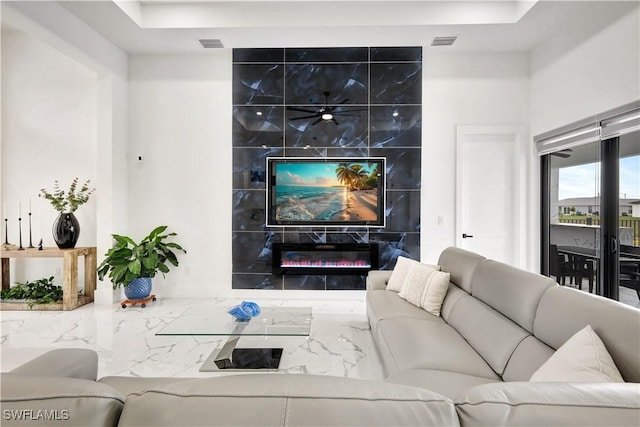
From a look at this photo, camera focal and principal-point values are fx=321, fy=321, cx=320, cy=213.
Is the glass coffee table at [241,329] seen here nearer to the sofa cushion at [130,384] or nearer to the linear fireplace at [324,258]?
the sofa cushion at [130,384]

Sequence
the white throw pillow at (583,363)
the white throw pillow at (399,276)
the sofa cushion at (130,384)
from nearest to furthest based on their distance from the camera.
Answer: the white throw pillow at (583,363)
the sofa cushion at (130,384)
the white throw pillow at (399,276)

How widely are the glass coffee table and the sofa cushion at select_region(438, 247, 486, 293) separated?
4.04ft

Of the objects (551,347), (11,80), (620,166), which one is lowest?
(551,347)

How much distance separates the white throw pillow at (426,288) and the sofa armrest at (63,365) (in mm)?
2167

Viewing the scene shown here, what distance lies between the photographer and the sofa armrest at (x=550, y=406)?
597 millimetres

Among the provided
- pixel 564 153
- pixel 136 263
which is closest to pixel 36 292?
pixel 136 263

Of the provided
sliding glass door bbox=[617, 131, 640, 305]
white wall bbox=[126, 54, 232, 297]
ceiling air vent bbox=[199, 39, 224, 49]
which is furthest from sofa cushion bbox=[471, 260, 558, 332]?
ceiling air vent bbox=[199, 39, 224, 49]

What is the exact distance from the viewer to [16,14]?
9.49 feet

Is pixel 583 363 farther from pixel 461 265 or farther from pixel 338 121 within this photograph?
pixel 338 121

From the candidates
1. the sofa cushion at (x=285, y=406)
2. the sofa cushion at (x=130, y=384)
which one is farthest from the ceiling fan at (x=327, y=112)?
the sofa cushion at (x=285, y=406)

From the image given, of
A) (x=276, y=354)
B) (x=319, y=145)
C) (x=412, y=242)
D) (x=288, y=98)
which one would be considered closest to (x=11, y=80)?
(x=288, y=98)

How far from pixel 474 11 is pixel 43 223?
5.84 m

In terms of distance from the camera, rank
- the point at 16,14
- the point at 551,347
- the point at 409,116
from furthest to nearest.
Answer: the point at 409,116 → the point at 16,14 → the point at 551,347

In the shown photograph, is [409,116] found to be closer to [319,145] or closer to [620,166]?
[319,145]
